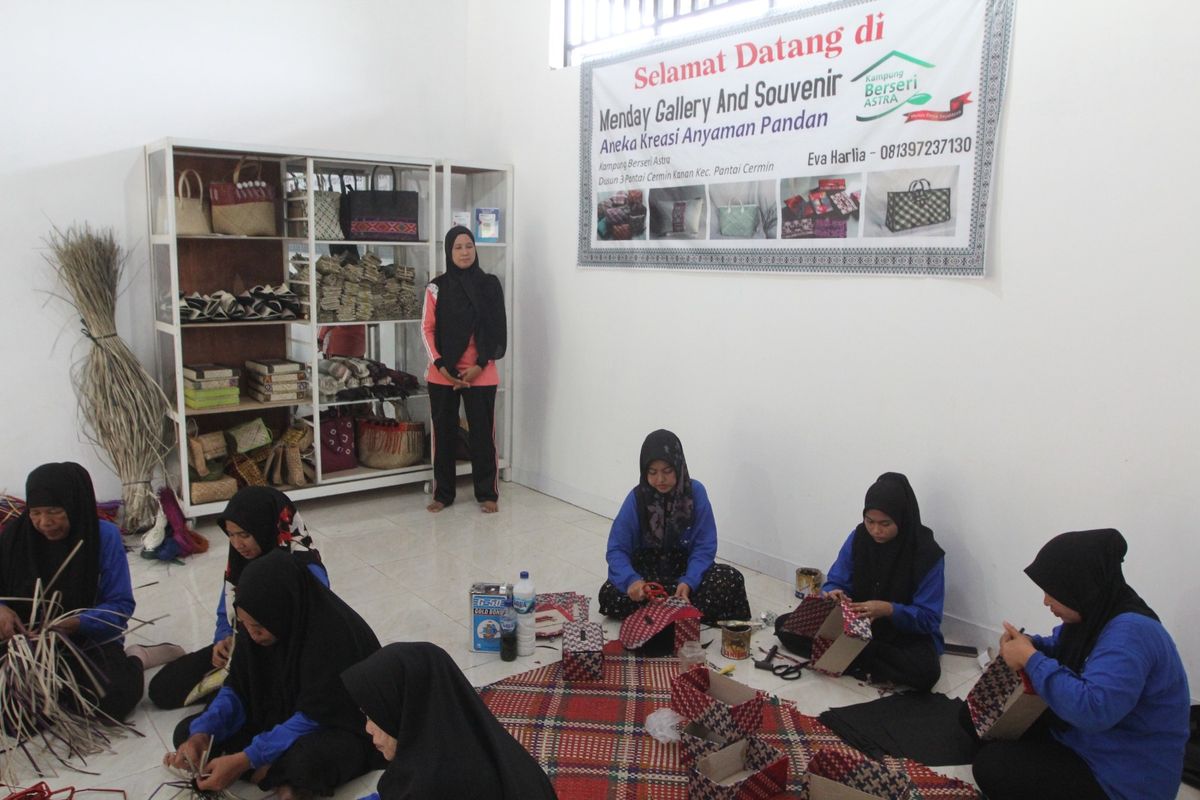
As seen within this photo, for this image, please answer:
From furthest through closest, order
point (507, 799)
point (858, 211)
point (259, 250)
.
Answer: point (259, 250)
point (858, 211)
point (507, 799)

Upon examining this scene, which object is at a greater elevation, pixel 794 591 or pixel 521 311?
pixel 521 311

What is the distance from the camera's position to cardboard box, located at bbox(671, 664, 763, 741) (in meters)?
2.55

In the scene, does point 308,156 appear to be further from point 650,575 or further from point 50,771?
point 50,771

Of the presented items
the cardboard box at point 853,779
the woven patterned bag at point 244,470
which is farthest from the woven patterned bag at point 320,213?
the cardboard box at point 853,779

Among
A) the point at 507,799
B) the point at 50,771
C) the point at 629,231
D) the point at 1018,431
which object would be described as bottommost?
the point at 50,771

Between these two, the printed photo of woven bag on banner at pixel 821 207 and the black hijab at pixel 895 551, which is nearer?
the black hijab at pixel 895 551

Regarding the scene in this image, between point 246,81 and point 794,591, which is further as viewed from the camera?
point 246,81

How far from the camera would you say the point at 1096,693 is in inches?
85.7

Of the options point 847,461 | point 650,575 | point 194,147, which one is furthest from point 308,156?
point 847,461

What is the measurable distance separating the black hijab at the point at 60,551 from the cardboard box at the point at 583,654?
1.54 metres

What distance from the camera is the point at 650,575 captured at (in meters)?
3.72

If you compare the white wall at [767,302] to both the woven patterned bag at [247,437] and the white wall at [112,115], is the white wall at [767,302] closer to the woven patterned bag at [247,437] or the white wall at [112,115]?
the white wall at [112,115]

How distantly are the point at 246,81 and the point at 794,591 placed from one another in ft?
12.7

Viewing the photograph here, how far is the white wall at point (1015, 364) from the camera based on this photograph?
9.34 feet
